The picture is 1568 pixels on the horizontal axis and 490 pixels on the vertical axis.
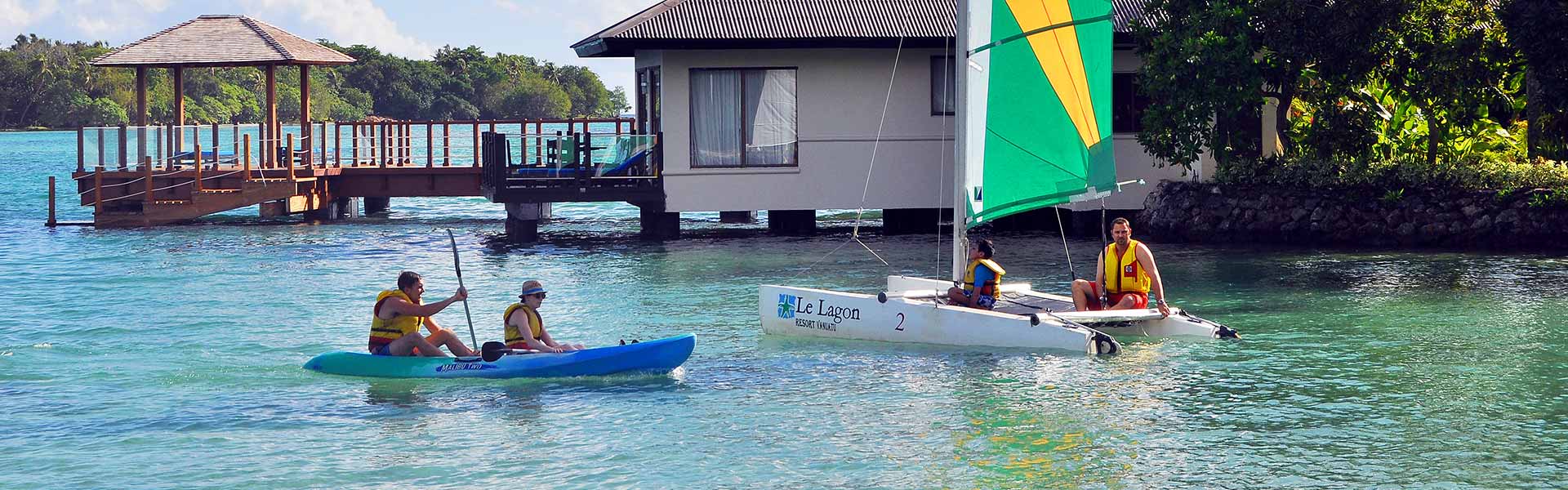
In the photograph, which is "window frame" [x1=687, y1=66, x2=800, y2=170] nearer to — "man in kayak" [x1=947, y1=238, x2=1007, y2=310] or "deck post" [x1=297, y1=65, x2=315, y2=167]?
"deck post" [x1=297, y1=65, x2=315, y2=167]

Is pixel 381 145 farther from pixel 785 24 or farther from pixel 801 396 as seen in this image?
pixel 801 396

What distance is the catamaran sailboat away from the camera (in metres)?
17.7

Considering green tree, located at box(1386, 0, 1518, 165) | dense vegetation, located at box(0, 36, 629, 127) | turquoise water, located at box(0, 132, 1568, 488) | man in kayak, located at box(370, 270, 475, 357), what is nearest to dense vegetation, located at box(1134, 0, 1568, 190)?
green tree, located at box(1386, 0, 1518, 165)

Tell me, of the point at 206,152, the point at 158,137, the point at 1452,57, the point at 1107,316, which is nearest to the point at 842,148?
the point at 1452,57

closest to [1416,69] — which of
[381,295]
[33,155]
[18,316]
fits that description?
[381,295]

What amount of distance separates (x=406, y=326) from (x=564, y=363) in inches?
61.3

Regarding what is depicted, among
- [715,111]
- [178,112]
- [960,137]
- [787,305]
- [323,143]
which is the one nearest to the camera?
[960,137]

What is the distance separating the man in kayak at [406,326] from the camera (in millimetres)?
16078

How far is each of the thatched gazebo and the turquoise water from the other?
33.1ft

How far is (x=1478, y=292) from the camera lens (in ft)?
72.5

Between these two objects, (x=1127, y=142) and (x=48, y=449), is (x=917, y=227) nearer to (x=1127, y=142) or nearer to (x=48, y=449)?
(x=1127, y=142)

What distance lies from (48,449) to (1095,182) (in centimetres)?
1088

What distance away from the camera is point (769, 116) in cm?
2992

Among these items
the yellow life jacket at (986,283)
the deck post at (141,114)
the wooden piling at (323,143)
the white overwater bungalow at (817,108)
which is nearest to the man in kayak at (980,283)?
the yellow life jacket at (986,283)
